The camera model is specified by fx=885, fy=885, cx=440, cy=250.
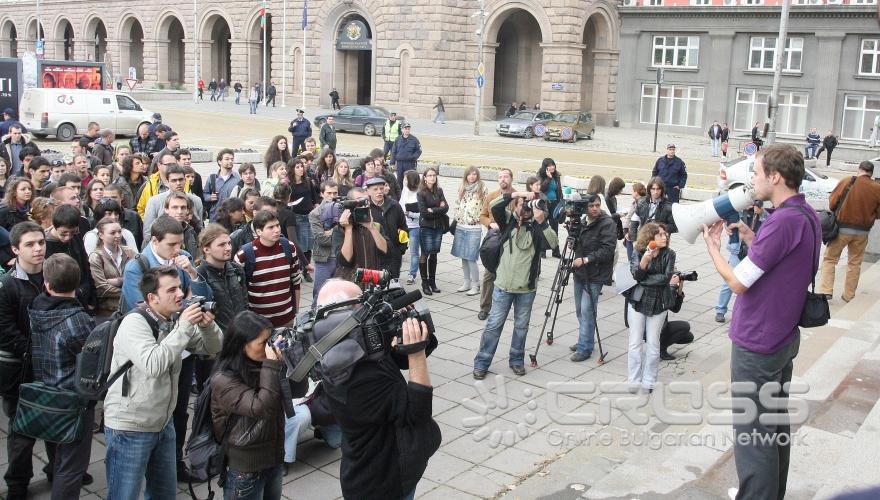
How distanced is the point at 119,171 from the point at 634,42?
36.3 meters


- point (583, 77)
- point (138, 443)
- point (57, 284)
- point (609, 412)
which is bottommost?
point (609, 412)

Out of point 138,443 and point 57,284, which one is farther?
point 57,284

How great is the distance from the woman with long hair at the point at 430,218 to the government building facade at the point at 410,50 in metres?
32.2

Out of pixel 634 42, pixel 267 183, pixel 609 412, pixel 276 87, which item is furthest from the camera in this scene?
pixel 276 87

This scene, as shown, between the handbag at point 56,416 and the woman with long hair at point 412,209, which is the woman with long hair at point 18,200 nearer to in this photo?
the handbag at point 56,416

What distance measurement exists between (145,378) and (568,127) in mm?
33653

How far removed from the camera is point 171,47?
63531 millimetres

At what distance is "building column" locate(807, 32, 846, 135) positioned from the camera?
123ft

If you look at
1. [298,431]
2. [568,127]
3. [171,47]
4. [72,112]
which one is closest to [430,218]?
[298,431]

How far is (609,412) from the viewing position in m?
7.95

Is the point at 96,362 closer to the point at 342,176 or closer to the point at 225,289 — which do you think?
the point at 225,289

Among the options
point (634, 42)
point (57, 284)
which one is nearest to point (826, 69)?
point (634, 42)

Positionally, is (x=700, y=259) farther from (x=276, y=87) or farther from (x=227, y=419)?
(x=276, y=87)

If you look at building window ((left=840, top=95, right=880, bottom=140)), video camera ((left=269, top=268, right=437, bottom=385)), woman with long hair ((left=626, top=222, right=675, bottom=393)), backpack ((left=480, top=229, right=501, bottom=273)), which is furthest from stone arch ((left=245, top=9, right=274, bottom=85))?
video camera ((left=269, top=268, right=437, bottom=385))
